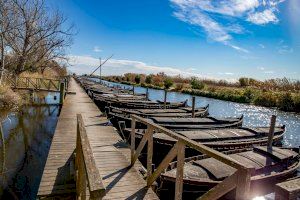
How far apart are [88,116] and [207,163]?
1110cm

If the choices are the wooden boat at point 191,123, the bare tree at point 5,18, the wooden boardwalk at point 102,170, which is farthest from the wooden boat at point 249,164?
the bare tree at point 5,18

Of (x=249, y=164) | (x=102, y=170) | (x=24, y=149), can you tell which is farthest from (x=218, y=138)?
(x=24, y=149)

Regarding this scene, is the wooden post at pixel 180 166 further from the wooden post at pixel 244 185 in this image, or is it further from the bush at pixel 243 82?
the bush at pixel 243 82

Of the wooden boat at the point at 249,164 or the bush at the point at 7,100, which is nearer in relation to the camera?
the wooden boat at the point at 249,164

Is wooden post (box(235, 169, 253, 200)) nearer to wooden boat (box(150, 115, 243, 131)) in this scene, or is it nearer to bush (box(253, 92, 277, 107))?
wooden boat (box(150, 115, 243, 131))

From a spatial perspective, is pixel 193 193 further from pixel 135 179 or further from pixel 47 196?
pixel 47 196

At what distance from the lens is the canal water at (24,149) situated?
10789 mm

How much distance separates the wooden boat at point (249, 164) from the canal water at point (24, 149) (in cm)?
577

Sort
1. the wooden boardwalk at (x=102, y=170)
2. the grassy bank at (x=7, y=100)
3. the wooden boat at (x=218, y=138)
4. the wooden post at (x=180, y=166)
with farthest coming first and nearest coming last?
the grassy bank at (x=7, y=100) < the wooden boat at (x=218, y=138) < the wooden boardwalk at (x=102, y=170) < the wooden post at (x=180, y=166)

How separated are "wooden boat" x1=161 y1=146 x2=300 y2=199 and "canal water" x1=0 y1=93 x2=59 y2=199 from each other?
5.77m

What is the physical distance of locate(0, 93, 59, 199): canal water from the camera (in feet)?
35.4

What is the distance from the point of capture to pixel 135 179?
769 cm

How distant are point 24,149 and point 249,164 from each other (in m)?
12.7

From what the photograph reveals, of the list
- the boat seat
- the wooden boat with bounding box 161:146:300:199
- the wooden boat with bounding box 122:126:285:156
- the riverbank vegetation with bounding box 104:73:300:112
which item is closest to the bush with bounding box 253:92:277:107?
the riverbank vegetation with bounding box 104:73:300:112
